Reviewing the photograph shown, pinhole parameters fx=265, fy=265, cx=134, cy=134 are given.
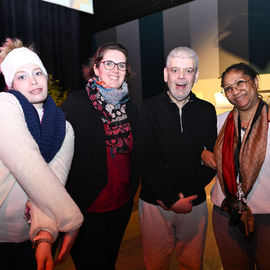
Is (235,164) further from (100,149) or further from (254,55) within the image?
(254,55)

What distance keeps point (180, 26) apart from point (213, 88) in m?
1.18

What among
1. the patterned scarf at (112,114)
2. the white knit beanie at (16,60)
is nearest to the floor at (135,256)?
the patterned scarf at (112,114)

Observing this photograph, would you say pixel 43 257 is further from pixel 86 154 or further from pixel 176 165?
pixel 176 165

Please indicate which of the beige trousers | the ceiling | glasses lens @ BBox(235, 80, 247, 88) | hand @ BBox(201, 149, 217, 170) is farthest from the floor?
the ceiling

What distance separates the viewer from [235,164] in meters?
1.54

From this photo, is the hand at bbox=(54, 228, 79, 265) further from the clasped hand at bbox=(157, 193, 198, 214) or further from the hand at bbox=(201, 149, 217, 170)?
the hand at bbox=(201, 149, 217, 170)

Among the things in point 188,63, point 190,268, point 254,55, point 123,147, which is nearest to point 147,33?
point 254,55

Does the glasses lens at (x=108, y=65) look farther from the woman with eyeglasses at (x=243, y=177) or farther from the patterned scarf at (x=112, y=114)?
the woman with eyeglasses at (x=243, y=177)

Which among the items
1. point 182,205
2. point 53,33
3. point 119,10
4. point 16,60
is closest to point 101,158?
point 182,205

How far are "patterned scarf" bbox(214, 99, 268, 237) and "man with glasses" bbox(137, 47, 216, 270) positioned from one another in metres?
0.15

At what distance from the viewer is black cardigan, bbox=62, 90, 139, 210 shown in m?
1.56

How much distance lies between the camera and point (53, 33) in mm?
5609

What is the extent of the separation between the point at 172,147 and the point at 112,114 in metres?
0.42

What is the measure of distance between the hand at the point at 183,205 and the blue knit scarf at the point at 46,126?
811mm
